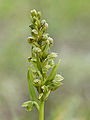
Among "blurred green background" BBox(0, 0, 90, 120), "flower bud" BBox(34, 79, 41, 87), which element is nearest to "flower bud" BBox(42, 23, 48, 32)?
"flower bud" BBox(34, 79, 41, 87)

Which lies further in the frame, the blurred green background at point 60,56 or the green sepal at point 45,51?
the blurred green background at point 60,56

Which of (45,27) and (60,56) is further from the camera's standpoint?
(60,56)

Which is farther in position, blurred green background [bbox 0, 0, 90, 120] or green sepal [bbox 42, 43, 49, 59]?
blurred green background [bbox 0, 0, 90, 120]

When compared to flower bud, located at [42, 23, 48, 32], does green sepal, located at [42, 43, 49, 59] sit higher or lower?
lower

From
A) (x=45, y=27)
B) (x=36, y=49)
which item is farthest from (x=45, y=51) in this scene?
(x=45, y=27)

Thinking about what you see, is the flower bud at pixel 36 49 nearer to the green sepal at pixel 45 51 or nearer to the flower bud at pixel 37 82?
the green sepal at pixel 45 51

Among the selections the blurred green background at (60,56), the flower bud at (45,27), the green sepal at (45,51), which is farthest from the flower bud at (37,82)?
the blurred green background at (60,56)

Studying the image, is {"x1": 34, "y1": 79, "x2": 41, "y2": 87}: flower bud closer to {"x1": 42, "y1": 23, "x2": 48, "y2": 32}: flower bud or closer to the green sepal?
the green sepal

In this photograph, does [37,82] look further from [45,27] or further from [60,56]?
[60,56]
